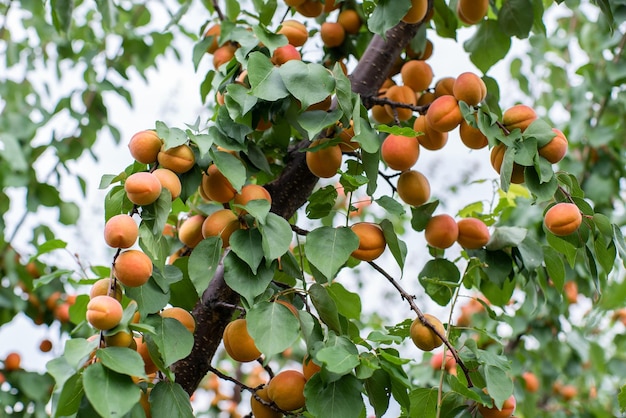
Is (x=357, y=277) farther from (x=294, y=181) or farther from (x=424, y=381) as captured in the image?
(x=294, y=181)

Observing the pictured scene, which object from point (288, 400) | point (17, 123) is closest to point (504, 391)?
point (288, 400)

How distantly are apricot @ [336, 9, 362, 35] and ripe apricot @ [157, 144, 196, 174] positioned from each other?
44cm

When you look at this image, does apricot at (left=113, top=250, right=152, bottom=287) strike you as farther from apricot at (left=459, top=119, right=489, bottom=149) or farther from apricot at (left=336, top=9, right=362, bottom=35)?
apricot at (left=336, top=9, right=362, bottom=35)

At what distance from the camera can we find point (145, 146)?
0.69 meters

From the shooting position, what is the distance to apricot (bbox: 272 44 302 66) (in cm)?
80

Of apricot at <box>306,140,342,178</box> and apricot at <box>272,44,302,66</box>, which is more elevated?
apricot at <box>272,44,302,66</box>

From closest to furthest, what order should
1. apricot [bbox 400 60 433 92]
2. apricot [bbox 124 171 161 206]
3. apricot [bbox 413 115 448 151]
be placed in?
apricot [bbox 124 171 161 206], apricot [bbox 413 115 448 151], apricot [bbox 400 60 433 92]

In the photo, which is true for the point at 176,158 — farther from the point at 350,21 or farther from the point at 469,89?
the point at 350,21

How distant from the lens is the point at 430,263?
901 mm

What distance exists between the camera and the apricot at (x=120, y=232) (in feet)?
2.01

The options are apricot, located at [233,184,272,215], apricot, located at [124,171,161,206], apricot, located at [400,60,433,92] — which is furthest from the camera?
apricot, located at [400,60,433,92]

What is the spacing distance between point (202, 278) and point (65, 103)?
1.06 meters

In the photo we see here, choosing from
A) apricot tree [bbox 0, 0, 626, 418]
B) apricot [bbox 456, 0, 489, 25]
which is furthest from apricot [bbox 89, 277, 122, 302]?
apricot [bbox 456, 0, 489, 25]

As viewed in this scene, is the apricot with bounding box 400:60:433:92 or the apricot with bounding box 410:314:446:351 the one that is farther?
the apricot with bounding box 400:60:433:92
